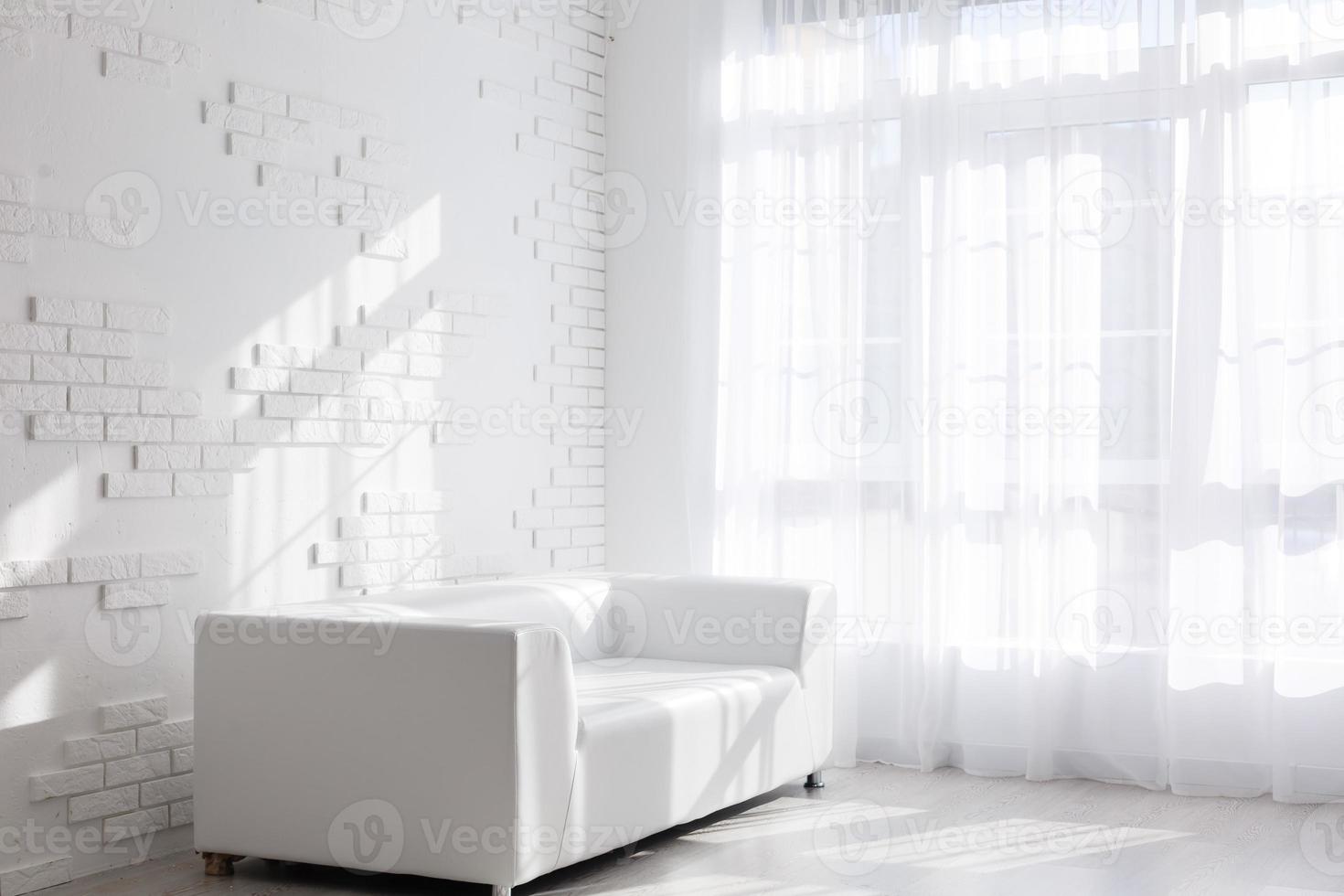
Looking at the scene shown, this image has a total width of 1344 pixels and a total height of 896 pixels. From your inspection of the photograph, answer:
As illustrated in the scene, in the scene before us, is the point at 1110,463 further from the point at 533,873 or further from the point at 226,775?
the point at 226,775

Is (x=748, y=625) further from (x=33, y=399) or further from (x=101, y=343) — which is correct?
(x=33, y=399)

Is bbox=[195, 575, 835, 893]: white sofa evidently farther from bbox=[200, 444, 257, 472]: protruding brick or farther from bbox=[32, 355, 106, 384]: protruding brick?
bbox=[32, 355, 106, 384]: protruding brick

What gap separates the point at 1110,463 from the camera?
15.1 feet

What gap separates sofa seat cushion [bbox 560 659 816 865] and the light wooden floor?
116 millimetres

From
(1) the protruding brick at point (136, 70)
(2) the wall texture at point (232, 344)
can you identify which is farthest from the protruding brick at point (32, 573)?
(1) the protruding brick at point (136, 70)

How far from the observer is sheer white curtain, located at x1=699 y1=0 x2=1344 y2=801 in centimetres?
438

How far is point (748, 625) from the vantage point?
4383 millimetres

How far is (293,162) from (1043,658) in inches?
106

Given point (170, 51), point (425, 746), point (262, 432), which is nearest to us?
point (425, 746)

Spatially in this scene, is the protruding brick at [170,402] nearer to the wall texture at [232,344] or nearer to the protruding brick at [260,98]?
the wall texture at [232,344]

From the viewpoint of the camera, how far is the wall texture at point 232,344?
10.9 feet

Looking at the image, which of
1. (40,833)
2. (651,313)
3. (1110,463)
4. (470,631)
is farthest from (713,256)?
(40,833)

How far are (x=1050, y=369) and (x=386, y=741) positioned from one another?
250cm

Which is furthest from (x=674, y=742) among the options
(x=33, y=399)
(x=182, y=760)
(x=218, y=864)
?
(x=33, y=399)
